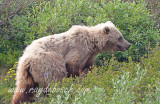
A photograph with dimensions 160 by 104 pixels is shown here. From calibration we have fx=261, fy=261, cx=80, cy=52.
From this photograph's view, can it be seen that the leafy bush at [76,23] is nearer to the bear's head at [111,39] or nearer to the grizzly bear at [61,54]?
the bear's head at [111,39]

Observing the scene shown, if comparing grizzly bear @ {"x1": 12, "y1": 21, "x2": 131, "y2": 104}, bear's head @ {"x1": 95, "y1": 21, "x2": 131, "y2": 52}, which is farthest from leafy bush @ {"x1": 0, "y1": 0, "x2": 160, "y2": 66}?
grizzly bear @ {"x1": 12, "y1": 21, "x2": 131, "y2": 104}

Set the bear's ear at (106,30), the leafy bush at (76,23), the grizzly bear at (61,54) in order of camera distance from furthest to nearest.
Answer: the leafy bush at (76,23) → the bear's ear at (106,30) → the grizzly bear at (61,54)

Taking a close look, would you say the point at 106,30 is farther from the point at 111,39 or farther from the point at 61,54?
the point at 61,54

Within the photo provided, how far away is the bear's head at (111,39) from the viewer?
7.27 metres

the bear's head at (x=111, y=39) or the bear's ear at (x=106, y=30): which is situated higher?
the bear's ear at (x=106, y=30)

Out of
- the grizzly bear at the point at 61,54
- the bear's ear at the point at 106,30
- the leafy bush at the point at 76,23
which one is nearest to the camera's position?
the grizzly bear at the point at 61,54

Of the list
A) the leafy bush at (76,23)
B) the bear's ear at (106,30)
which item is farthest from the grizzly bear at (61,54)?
the leafy bush at (76,23)

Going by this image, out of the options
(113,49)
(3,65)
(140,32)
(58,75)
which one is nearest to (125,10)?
(140,32)

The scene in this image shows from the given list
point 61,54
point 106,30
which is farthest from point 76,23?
point 61,54

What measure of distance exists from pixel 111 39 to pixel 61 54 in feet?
5.45

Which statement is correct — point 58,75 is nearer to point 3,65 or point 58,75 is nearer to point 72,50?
point 72,50

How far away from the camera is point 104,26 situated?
7.23 m

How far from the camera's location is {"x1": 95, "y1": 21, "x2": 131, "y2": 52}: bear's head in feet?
23.8

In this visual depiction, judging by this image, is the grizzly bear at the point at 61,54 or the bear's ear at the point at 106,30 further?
the bear's ear at the point at 106,30
